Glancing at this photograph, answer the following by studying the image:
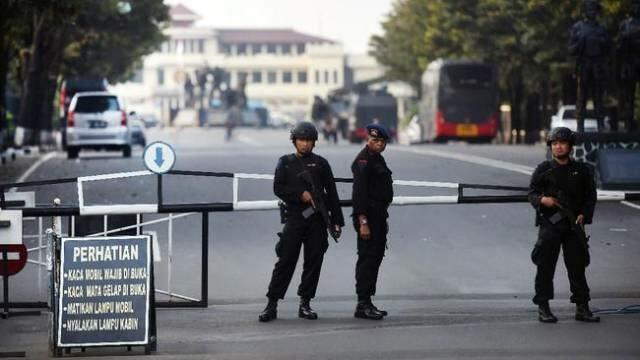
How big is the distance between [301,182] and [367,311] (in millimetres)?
1109

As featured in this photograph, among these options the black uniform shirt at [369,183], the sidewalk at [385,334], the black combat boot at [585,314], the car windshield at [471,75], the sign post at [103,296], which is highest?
the car windshield at [471,75]

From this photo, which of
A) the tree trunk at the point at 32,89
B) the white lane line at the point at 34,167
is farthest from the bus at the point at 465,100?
the white lane line at the point at 34,167

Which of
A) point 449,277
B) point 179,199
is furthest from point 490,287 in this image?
point 179,199

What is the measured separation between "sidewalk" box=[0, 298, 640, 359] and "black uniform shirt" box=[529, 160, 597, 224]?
87cm

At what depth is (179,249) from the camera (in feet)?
72.2

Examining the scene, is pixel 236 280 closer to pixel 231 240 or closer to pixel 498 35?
pixel 231 240

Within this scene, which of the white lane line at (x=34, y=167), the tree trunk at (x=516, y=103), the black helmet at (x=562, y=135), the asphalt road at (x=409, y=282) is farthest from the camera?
the tree trunk at (x=516, y=103)

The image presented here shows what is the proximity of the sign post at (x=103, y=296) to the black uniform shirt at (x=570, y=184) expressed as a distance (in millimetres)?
3288

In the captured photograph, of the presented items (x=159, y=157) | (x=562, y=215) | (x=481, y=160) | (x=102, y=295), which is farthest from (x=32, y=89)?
(x=102, y=295)

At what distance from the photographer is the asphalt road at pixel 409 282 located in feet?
42.4

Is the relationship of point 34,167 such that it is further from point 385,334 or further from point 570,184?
point 385,334

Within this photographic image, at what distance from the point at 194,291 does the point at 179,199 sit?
1192cm

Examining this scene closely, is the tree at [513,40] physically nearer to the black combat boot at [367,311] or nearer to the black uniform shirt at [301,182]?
the black combat boot at [367,311]

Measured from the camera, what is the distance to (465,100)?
71062 mm
